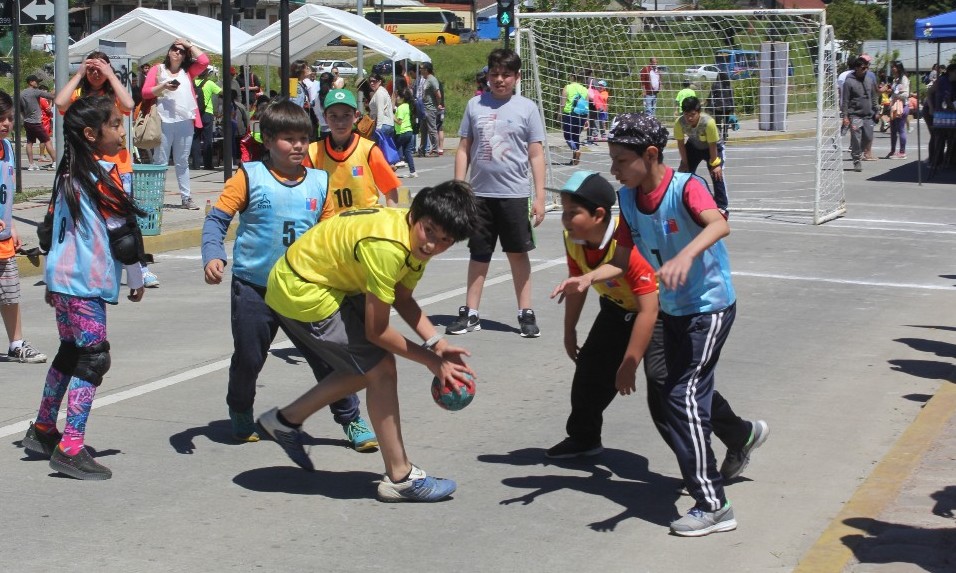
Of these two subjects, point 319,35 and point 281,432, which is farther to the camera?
point 319,35

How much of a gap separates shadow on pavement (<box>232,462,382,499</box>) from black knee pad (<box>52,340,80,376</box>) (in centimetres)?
92

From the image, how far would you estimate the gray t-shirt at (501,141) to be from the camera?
386 inches

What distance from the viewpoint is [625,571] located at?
16.4 ft

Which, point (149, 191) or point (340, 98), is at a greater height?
point (340, 98)

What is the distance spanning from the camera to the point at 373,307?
17.3 feet

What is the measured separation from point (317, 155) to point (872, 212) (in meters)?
11.9

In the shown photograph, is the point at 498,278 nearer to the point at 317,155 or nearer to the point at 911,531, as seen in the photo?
the point at 317,155

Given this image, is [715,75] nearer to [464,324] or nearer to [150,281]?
[150,281]

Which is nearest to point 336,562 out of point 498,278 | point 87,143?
point 87,143

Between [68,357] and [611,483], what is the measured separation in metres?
2.61

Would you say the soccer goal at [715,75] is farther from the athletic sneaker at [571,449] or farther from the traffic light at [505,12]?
the athletic sneaker at [571,449]

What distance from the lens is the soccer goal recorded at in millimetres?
18500

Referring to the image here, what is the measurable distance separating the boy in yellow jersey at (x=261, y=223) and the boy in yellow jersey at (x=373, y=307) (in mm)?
589

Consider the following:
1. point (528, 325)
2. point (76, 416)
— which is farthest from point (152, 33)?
point (76, 416)
